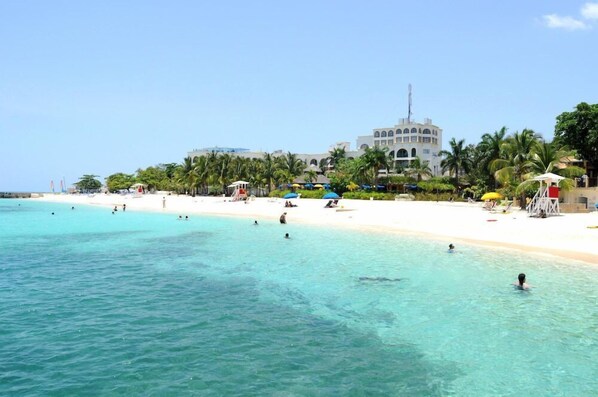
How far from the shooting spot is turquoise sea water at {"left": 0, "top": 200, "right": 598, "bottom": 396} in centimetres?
834

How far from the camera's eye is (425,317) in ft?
40.9

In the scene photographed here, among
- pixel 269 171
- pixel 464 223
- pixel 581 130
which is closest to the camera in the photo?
pixel 464 223

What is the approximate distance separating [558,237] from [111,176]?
111 m

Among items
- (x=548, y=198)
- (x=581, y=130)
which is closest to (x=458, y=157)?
(x=581, y=130)

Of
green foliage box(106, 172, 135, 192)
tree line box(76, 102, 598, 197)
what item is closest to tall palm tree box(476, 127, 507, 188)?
tree line box(76, 102, 598, 197)

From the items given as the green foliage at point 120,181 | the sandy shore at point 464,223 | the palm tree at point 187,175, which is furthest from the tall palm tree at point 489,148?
the green foliage at point 120,181

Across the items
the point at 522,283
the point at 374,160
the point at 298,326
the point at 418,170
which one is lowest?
the point at 298,326

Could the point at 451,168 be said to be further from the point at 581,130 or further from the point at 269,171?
the point at 269,171

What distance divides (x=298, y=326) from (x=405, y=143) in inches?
3512

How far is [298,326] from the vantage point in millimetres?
11523

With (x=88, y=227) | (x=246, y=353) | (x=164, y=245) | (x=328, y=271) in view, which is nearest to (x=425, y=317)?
(x=246, y=353)

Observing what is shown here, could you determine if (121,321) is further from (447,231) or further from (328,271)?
(447,231)

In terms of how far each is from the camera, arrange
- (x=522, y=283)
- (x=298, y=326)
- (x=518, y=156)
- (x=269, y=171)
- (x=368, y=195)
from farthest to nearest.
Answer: (x=269, y=171), (x=368, y=195), (x=518, y=156), (x=522, y=283), (x=298, y=326)

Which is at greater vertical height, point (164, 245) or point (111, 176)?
point (111, 176)
